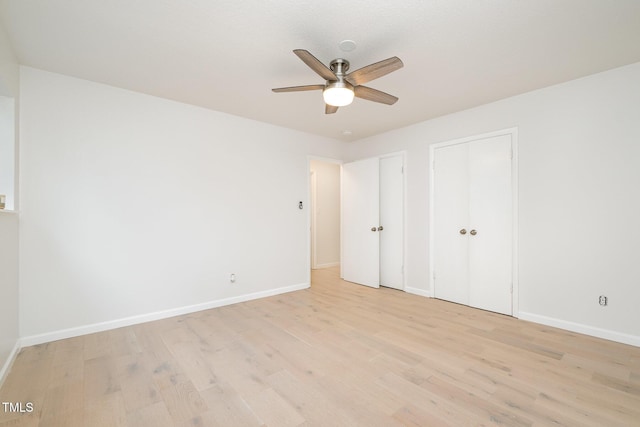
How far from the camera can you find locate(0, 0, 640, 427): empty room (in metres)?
1.84

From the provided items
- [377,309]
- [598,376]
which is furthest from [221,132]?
[598,376]

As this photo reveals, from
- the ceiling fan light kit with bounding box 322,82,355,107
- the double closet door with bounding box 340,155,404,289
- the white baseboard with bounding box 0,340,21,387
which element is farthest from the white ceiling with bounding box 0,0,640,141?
the white baseboard with bounding box 0,340,21,387

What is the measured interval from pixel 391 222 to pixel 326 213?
214cm

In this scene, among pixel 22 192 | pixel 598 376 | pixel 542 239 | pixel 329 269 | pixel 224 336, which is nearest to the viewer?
pixel 598 376

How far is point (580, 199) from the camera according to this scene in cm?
282

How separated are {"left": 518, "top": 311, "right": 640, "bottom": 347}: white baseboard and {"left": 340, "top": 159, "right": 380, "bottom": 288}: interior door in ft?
6.85

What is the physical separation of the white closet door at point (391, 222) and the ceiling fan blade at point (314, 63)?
2680 millimetres

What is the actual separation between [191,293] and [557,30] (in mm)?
4382

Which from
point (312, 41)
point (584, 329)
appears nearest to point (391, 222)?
point (584, 329)

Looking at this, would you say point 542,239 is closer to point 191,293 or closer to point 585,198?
point 585,198

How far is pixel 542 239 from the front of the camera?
3.06 metres

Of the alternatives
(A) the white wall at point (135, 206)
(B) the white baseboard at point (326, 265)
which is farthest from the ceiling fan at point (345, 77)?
(B) the white baseboard at point (326, 265)

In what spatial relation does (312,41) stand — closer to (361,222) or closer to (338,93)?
(338,93)

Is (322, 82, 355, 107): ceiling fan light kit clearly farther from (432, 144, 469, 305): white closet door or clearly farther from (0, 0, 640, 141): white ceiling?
(432, 144, 469, 305): white closet door
